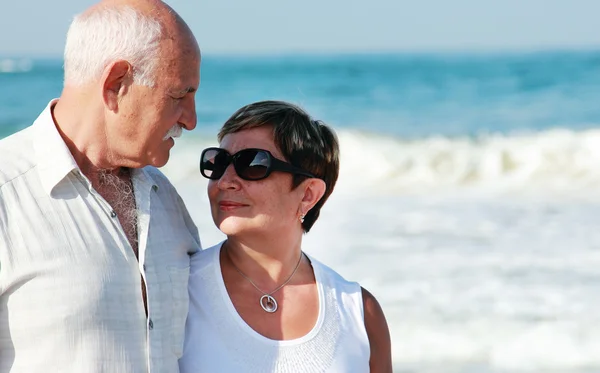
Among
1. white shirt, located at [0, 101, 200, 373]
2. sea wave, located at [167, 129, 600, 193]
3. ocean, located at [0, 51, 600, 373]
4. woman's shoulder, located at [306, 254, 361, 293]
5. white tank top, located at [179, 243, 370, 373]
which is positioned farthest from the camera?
sea wave, located at [167, 129, 600, 193]

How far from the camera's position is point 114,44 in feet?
8.59

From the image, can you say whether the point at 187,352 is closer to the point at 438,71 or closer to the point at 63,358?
the point at 63,358

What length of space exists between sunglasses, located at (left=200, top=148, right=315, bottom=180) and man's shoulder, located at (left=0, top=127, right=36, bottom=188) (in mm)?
625

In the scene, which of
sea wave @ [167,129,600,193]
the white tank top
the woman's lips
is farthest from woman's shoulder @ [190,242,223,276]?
sea wave @ [167,129,600,193]

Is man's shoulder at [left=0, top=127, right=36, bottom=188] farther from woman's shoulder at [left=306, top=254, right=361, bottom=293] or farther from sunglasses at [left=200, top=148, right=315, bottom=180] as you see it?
woman's shoulder at [left=306, top=254, right=361, bottom=293]

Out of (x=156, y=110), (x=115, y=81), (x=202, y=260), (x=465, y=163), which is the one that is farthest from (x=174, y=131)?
(x=465, y=163)

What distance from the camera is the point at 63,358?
2.44 m

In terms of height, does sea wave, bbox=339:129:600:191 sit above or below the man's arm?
above

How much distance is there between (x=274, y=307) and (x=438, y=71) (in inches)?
1250

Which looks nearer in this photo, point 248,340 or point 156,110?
point 156,110

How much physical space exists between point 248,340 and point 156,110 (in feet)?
2.47

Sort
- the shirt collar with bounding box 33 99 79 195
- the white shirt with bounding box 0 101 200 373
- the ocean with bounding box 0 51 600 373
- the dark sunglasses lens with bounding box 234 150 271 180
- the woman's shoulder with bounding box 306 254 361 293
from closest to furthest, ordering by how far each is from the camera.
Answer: the white shirt with bounding box 0 101 200 373 → the shirt collar with bounding box 33 99 79 195 → the dark sunglasses lens with bounding box 234 150 271 180 → the woman's shoulder with bounding box 306 254 361 293 → the ocean with bounding box 0 51 600 373

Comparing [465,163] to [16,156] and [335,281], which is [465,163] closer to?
[335,281]

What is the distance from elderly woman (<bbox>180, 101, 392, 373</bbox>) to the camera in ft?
9.57
